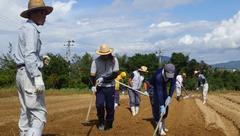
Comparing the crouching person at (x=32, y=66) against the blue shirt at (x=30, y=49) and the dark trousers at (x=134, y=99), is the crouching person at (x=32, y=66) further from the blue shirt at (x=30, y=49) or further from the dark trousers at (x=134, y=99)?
the dark trousers at (x=134, y=99)

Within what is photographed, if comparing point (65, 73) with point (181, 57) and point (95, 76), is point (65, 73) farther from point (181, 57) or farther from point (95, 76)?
point (95, 76)

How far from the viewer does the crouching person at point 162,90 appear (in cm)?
1182

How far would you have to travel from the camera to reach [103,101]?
41.3 feet

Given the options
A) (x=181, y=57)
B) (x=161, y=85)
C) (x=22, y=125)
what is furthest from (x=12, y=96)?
(x=181, y=57)

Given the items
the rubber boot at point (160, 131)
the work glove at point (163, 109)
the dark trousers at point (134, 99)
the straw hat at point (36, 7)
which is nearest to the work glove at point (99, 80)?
the work glove at point (163, 109)

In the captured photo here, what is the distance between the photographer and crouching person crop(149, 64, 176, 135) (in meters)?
11.8

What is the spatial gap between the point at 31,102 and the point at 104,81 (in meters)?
5.47

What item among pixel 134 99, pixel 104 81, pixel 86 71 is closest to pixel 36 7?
pixel 104 81

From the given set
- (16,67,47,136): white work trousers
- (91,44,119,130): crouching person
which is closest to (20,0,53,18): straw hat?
(16,67,47,136): white work trousers

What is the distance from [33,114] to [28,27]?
3.83 feet

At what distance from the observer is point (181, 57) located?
77.9 meters

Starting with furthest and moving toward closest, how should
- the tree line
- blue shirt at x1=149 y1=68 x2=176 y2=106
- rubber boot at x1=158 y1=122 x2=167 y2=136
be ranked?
the tree line, blue shirt at x1=149 y1=68 x2=176 y2=106, rubber boot at x1=158 y1=122 x2=167 y2=136

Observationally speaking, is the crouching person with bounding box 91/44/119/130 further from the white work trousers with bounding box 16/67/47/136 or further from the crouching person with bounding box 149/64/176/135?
the white work trousers with bounding box 16/67/47/136

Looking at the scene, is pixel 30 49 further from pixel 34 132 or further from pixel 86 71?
pixel 86 71
